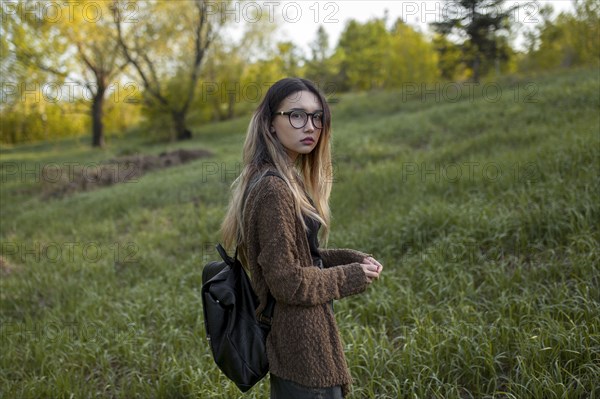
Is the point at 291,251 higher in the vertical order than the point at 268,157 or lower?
→ lower

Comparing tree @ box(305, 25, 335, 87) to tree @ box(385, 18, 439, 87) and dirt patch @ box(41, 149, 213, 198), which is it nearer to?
tree @ box(385, 18, 439, 87)

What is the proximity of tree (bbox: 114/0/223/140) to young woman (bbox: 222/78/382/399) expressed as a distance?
72.7 ft

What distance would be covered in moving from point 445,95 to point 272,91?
19.6 m

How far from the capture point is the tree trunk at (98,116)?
2214cm

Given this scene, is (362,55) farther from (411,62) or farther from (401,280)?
(401,280)

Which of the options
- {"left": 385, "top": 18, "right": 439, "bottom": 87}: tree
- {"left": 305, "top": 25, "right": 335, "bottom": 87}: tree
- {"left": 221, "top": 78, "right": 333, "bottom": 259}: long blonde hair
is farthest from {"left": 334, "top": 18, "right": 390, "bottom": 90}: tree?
{"left": 221, "top": 78, "right": 333, "bottom": 259}: long blonde hair

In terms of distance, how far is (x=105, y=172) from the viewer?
1389 cm

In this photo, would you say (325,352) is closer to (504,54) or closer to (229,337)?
(229,337)

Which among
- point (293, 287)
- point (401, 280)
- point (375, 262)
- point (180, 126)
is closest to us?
point (293, 287)

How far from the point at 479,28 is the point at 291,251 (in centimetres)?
2479

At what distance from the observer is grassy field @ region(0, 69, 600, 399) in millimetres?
3010

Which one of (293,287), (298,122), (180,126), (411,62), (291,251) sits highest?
(411,62)

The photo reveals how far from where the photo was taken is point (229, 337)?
162 centimetres

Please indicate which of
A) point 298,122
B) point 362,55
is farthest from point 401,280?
point 362,55
